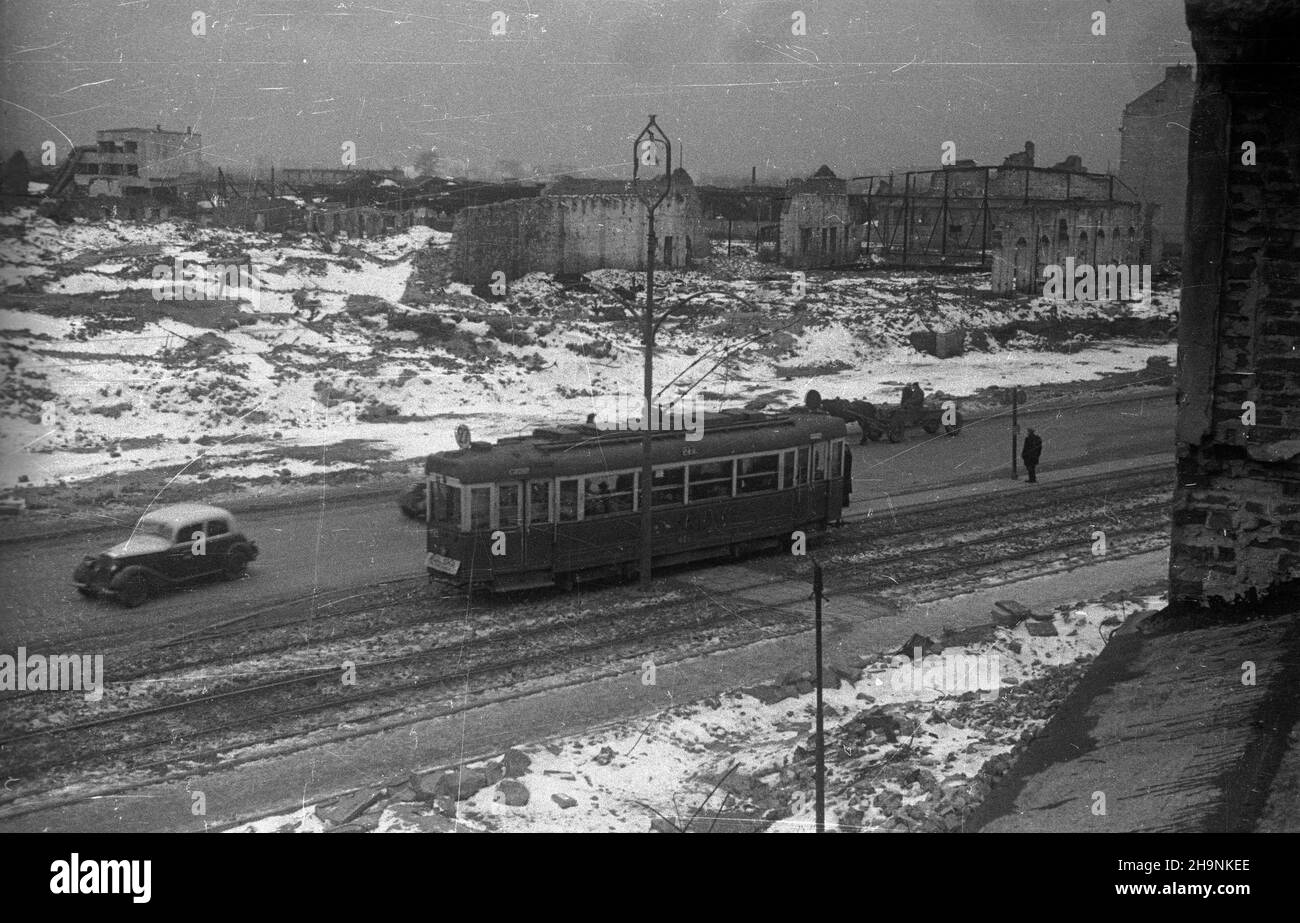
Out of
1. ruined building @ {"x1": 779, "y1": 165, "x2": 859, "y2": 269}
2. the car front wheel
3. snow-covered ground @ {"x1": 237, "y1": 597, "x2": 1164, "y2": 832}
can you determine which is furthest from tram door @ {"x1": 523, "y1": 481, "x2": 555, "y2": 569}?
ruined building @ {"x1": 779, "y1": 165, "x2": 859, "y2": 269}

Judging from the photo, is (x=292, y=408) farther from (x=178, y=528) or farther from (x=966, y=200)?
(x=966, y=200)

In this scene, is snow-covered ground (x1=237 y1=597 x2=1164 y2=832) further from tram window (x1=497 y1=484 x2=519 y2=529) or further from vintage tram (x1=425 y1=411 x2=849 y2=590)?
tram window (x1=497 y1=484 x2=519 y2=529)

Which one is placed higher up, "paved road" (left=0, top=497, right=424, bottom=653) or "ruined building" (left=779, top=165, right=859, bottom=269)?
"ruined building" (left=779, top=165, right=859, bottom=269)

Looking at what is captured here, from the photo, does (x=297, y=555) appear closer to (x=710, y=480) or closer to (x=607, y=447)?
(x=607, y=447)

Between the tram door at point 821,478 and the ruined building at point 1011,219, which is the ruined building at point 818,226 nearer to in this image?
the ruined building at point 1011,219

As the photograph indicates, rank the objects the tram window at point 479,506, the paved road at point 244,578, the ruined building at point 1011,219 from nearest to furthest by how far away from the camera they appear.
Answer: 1. the paved road at point 244,578
2. the tram window at point 479,506
3. the ruined building at point 1011,219

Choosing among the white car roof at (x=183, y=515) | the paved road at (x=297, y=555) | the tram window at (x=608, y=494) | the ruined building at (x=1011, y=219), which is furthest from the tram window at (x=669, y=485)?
the ruined building at (x=1011, y=219)
